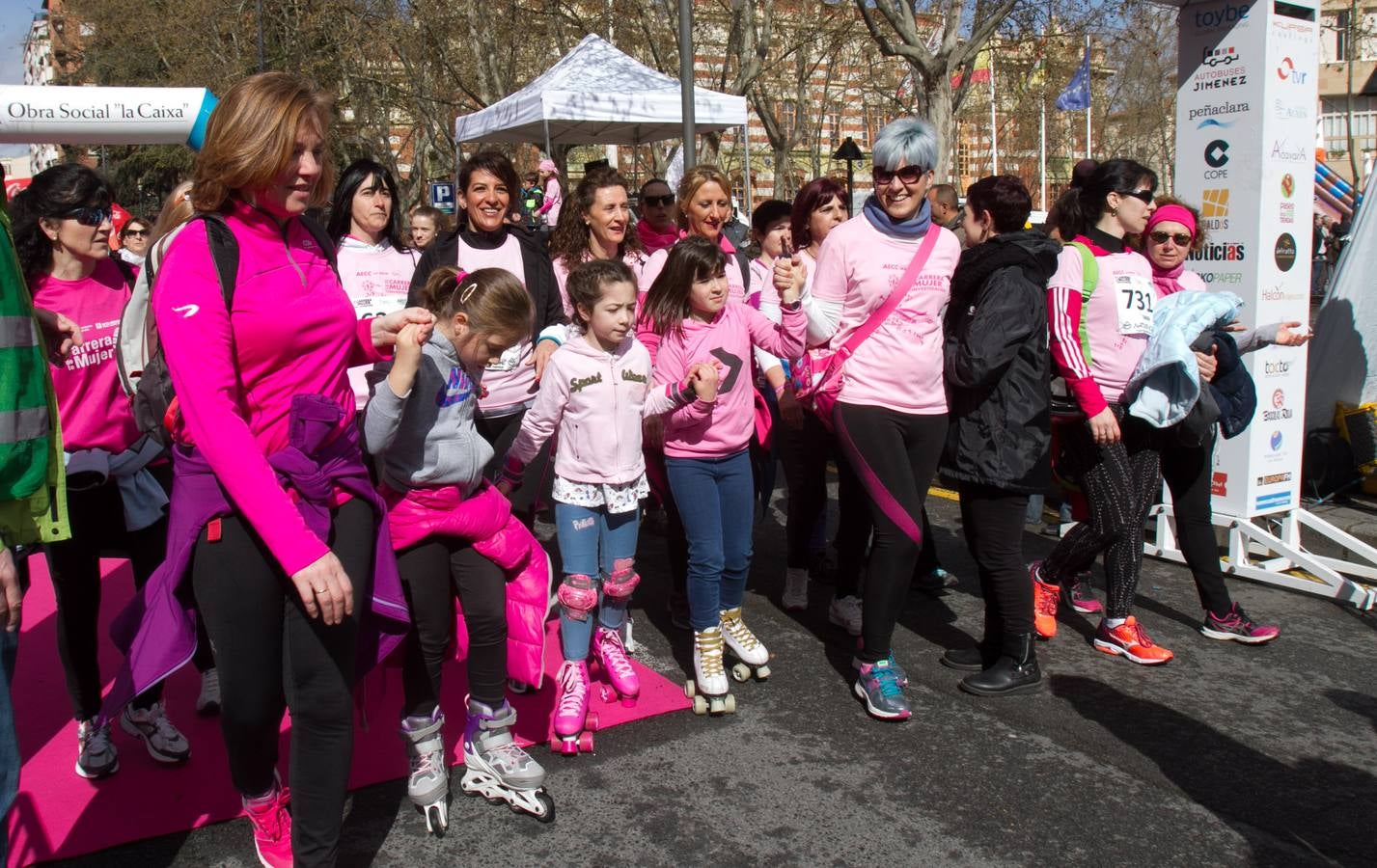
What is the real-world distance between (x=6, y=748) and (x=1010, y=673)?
11.1 feet

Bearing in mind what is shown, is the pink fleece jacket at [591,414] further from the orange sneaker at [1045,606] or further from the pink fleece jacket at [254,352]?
the orange sneaker at [1045,606]

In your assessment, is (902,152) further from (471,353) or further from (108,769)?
(108,769)

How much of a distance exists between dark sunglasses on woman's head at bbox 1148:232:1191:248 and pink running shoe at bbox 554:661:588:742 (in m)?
2.99

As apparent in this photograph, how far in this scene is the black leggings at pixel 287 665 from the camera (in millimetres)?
2607

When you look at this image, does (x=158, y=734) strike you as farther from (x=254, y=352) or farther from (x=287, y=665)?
(x=254, y=352)

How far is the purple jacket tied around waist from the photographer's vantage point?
8.63 ft

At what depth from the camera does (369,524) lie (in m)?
2.85

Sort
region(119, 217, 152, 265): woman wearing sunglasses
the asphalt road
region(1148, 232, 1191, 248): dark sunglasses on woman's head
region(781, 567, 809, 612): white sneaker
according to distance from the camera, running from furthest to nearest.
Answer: region(119, 217, 152, 265): woman wearing sunglasses
region(781, 567, 809, 612): white sneaker
region(1148, 232, 1191, 248): dark sunglasses on woman's head
the asphalt road

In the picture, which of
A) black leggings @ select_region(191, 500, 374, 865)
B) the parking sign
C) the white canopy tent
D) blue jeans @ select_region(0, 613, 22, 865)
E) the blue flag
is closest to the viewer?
blue jeans @ select_region(0, 613, 22, 865)

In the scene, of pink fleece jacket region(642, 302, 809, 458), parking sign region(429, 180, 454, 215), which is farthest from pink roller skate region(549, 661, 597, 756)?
parking sign region(429, 180, 454, 215)

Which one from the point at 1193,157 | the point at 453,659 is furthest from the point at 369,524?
the point at 1193,157

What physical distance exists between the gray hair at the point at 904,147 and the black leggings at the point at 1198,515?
70.2 inches

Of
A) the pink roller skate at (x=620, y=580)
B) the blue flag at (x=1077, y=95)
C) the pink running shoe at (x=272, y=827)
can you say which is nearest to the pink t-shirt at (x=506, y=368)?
the pink roller skate at (x=620, y=580)

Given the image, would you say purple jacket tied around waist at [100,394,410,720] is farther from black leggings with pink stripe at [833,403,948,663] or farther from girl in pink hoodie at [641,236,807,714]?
black leggings with pink stripe at [833,403,948,663]
